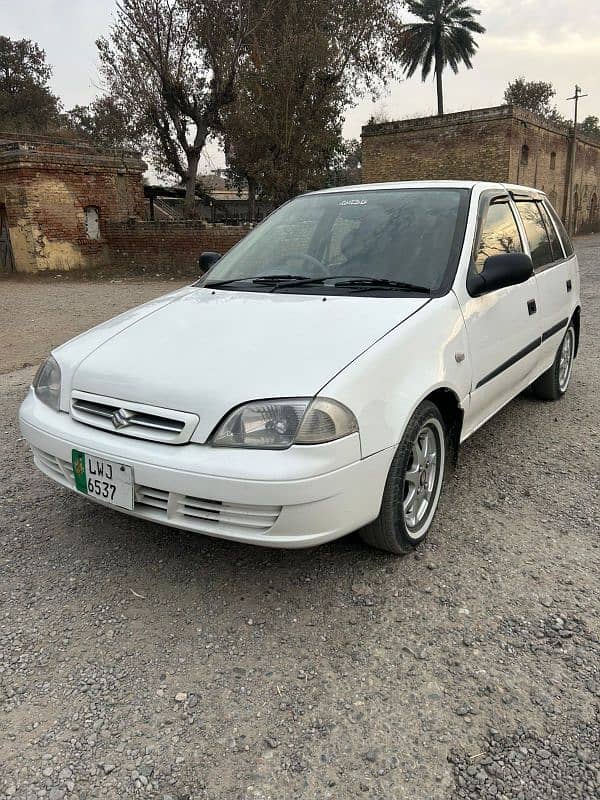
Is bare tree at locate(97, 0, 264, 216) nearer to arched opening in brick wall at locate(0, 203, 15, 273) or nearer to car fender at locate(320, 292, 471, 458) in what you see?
arched opening in brick wall at locate(0, 203, 15, 273)

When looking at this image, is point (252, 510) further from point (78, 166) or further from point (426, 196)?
point (78, 166)

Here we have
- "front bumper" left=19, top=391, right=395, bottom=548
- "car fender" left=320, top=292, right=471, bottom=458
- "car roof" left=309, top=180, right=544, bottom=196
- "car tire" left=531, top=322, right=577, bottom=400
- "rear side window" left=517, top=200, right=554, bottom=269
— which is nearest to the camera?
"front bumper" left=19, top=391, right=395, bottom=548

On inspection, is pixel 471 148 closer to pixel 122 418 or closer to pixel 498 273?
pixel 498 273

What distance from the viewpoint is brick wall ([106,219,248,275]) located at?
15008 millimetres

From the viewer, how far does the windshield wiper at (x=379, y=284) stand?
297 cm

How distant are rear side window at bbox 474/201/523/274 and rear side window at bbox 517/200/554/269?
244 millimetres

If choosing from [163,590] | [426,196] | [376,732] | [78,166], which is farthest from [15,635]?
[78,166]

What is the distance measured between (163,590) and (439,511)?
1507mm

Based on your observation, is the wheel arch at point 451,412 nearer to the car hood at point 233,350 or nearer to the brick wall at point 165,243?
the car hood at point 233,350

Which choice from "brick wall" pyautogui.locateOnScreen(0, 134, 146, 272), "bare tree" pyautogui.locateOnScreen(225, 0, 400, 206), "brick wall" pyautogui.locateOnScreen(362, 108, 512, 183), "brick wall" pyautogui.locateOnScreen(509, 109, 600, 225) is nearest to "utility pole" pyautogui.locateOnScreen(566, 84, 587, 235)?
"brick wall" pyautogui.locateOnScreen(509, 109, 600, 225)

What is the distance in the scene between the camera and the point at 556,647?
2.22 metres

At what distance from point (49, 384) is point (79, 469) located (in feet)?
1.86

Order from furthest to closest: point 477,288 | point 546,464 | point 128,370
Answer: point 546,464, point 477,288, point 128,370

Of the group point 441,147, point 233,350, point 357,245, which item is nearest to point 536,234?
point 357,245
